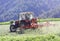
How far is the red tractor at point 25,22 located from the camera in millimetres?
16156

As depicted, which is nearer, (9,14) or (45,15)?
(9,14)

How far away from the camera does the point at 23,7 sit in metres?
18.8

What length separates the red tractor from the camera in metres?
16.2

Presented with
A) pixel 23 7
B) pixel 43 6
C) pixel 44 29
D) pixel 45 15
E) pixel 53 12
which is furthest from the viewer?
pixel 53 12

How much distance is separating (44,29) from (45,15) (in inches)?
210

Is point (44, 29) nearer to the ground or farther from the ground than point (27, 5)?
nearer to the ground

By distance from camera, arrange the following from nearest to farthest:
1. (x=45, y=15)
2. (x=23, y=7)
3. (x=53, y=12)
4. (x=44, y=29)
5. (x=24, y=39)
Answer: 1. (x=24, y=39)
2. (x=44, y=29)
3. (x=23, y=7)
4. (x=45, y=15)
5. (x=53, y=12)

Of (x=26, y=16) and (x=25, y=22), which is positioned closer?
(x=25, y=22)

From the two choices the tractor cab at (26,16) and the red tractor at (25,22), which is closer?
the red tractor at (25,22)

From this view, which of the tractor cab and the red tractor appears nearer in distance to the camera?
the red tractor

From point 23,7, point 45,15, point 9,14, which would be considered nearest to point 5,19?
point 9,14

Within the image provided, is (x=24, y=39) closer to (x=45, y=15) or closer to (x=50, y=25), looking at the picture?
(x=50, y=25)

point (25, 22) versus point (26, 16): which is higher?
point (26, 16)

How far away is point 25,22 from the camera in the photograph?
1630 cm
